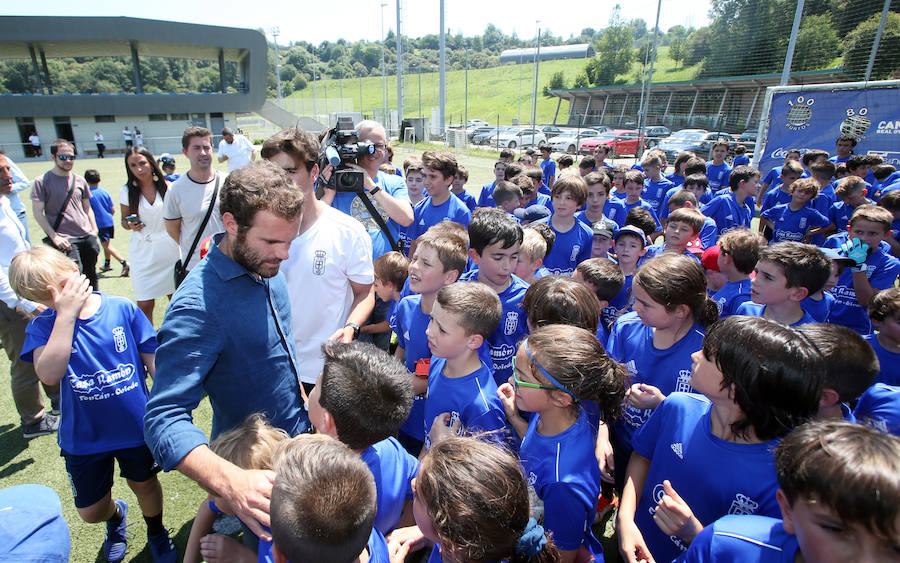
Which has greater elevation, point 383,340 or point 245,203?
point 245,203

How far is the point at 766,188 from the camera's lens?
965cm

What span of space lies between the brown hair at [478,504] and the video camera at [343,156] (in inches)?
83.1

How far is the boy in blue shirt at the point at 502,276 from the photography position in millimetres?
3025

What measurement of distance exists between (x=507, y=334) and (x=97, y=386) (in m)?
2.33

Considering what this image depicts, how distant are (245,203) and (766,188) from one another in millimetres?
10897

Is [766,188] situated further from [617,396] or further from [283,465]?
[283,465]

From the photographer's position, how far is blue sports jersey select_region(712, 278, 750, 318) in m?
3.39

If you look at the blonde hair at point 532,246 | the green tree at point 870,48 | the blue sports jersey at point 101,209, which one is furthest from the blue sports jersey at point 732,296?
the green tree at point 870,48

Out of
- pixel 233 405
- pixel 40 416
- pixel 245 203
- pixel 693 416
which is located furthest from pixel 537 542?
pixel 40 416

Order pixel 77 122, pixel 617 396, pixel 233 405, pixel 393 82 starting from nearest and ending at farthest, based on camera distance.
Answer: pixel 233 405, pixel 617 396, pixel 77 122, pixel 393 82

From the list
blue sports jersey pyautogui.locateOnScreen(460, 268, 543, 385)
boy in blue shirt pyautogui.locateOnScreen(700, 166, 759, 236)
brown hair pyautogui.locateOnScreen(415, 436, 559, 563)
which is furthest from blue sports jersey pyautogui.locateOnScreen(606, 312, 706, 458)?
boy in blue shirt pyautogui.locateOnScreen(700, 166, 759, 236)

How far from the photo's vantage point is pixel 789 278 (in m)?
2.85

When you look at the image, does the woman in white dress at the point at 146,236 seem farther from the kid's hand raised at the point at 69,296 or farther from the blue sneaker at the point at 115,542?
the blue sneaker at the point at 115,542

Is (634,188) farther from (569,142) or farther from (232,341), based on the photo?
(569,142)
